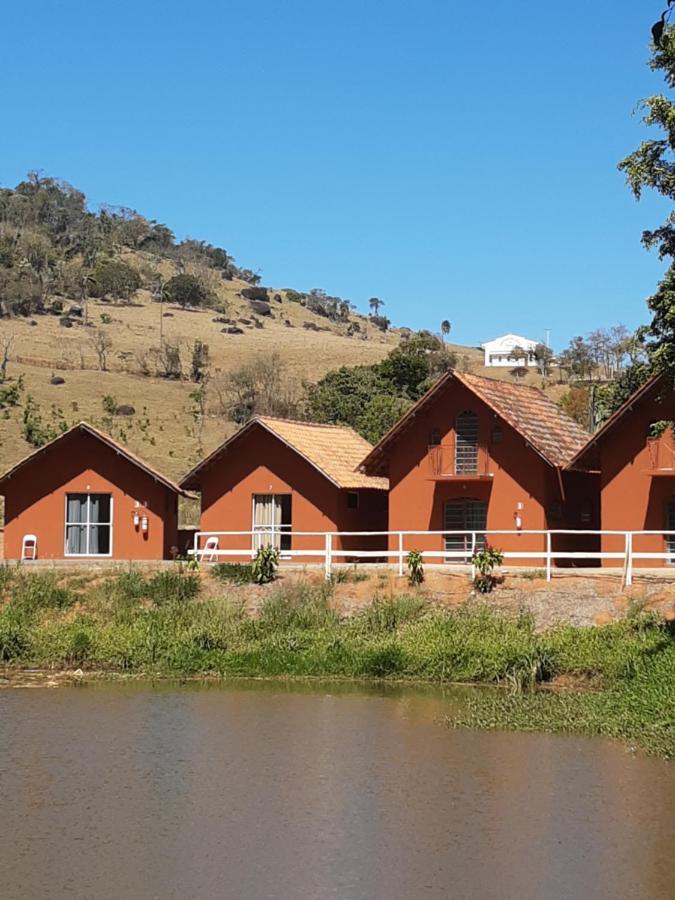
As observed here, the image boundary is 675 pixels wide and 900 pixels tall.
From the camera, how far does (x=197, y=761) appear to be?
2017cm

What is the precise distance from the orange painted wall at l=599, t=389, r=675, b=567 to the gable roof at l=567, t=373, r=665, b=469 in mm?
295

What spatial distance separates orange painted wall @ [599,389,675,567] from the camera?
3559 centimetres

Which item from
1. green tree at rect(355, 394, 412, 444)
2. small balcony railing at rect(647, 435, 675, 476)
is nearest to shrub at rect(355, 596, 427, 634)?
small balcony railing at rect(647, 435, 675, 476)

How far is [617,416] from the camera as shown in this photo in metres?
35.2

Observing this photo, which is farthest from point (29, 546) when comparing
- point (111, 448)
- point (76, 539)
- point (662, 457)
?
point (662, 457)

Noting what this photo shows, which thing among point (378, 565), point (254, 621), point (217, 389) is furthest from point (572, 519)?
point (217, 389)

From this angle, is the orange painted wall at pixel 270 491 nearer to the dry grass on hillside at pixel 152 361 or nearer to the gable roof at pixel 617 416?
the gable roof at pixel 617 416

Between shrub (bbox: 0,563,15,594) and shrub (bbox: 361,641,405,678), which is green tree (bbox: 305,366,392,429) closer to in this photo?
shrub (bbox: 0,563,15,594)

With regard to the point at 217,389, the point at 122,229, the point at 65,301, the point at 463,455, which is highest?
the point at 122,229

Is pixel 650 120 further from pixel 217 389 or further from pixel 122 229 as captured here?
pixel 122 229

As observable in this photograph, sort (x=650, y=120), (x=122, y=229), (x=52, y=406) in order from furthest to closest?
(x=122, y=229), (x=52, y=406), (x=650, y=120)

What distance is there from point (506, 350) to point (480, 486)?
7303cm

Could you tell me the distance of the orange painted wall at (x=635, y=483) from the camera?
3559 cm

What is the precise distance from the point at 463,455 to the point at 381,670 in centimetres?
1099
